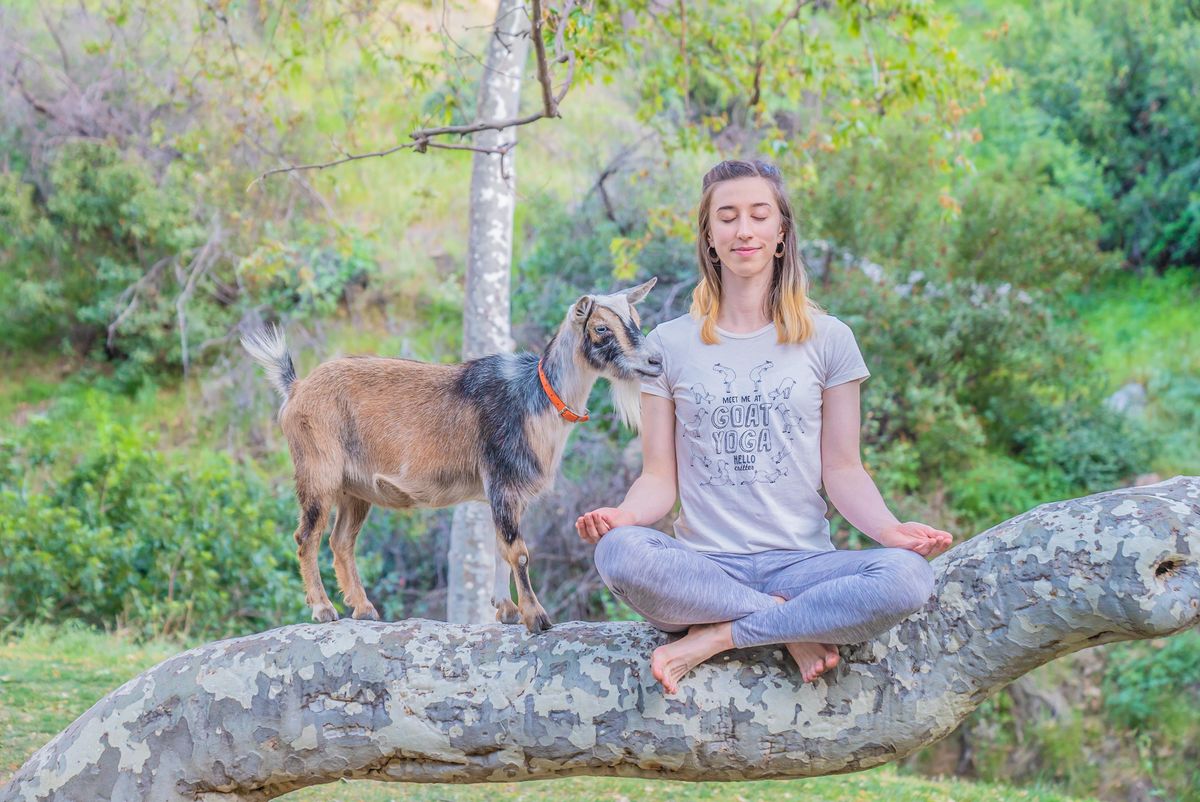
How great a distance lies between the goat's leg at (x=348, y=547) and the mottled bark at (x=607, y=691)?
37cm

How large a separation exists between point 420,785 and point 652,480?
213 centimetres

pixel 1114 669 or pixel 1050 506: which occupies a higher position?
pixel 1050 506

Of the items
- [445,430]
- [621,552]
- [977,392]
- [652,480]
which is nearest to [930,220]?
[977,392]

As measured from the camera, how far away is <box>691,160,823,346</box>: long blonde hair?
3141 mm

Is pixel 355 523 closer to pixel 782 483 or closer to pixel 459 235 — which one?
pixel 782 483

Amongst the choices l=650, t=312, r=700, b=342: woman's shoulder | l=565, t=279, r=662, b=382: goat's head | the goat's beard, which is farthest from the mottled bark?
l=650, t=312, r=700, b=342: woman's shoulder

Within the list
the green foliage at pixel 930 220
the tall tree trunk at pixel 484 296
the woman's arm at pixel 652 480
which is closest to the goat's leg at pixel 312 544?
the woman's arm at pixel 652 480

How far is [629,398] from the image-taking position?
3.38m

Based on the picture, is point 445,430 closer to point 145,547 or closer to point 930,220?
point 145,547

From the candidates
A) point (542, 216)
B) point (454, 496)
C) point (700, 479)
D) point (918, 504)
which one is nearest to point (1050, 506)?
point (700, 479)

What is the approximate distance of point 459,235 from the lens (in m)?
13.0

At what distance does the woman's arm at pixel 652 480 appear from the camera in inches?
115

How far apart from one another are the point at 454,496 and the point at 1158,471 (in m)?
7.66

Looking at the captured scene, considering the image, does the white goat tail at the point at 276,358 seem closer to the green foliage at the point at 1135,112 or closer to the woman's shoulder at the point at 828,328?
the woman's shoulder at the point at 828,328
